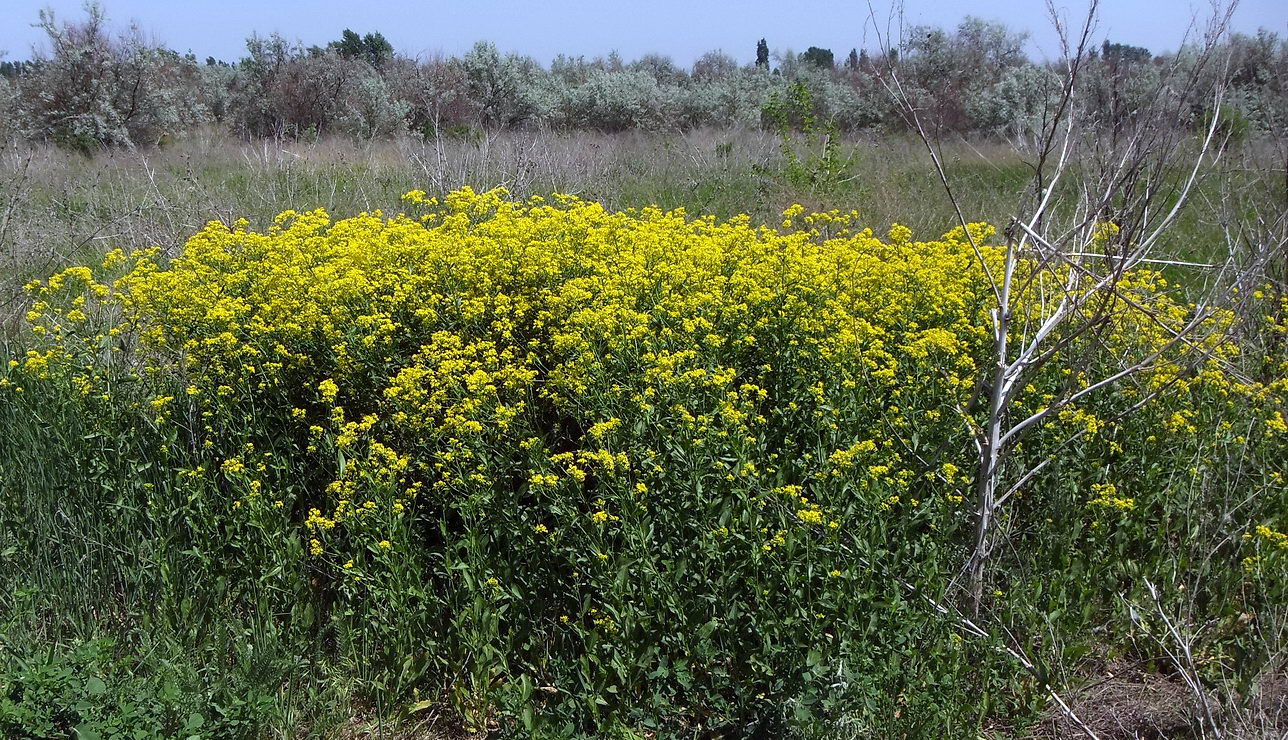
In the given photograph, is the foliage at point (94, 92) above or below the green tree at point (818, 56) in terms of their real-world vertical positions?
below

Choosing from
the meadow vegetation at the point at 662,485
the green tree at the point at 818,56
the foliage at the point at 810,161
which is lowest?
the meadow vegetation at the point at 662,485

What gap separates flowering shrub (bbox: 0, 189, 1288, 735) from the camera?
2.85 meters

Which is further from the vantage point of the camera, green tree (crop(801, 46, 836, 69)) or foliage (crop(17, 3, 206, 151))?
green tree (crop(801, 46, 836, 69))

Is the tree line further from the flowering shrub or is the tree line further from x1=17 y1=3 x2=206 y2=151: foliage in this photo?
the flowering shrub

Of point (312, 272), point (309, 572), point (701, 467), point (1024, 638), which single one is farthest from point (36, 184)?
point (1024, 638)

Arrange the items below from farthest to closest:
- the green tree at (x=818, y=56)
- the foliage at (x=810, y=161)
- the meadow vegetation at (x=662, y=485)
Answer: the green tree at (x=818, y=56), the foliage at (x=810, y=161), the meadow vegetation at (x=662, y=485)

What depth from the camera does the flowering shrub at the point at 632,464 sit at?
9.34 feet

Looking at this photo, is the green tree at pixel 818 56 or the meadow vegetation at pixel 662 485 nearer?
the meadow vegetation at pixel 662 485

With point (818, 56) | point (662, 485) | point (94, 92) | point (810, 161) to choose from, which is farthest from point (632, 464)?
point (818, 56)

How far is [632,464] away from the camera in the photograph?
3086 millimetres

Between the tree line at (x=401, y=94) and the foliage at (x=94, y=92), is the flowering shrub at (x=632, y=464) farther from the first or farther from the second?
the foliage at (x=94, y=92)

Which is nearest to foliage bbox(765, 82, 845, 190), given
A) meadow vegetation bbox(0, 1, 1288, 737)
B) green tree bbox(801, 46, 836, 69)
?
meadow vegetation bbox(0, 1, 1288, 737)

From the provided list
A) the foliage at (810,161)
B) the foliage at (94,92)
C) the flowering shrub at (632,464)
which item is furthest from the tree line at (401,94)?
the flowering shrub at (632,464)

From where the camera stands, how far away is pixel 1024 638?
3.09 metres
